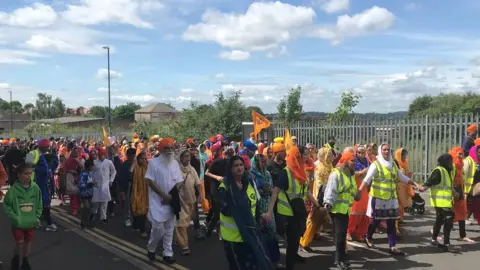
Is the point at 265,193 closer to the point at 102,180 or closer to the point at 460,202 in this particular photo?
the point at 460,202

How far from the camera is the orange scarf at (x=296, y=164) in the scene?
625 centimetres

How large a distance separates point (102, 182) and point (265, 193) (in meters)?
4.77

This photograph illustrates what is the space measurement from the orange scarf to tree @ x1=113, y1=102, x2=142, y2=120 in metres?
114

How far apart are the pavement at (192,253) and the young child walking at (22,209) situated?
0.50m

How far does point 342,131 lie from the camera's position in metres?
17.4

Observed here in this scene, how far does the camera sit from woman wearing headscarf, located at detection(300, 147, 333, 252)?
7.93 metres

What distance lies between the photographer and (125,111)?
120562 mm

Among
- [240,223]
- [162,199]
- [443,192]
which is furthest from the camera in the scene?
[443,192]

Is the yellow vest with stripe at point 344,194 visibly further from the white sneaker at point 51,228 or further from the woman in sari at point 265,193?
the white sneaker at point 51,228

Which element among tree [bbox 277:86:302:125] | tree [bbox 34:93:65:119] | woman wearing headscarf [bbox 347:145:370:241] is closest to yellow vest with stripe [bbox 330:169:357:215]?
woman wearing headscarf [bbox 347:145:370:241]

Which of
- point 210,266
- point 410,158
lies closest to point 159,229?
point 210,266

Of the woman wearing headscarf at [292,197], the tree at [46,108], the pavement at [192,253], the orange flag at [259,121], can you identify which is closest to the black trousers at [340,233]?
the pavement at [192,253]

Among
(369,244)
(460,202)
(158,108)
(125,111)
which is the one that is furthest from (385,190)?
(125,111)

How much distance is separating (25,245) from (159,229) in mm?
1837
